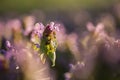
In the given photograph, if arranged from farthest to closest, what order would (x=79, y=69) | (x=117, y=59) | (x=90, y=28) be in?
(x=90, y=28) < (x=79, y=69) < (x=117, y=59)

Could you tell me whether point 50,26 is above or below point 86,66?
above

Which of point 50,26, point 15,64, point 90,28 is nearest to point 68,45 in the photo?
point 90,28

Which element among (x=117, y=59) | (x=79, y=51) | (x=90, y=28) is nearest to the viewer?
(x=117, y=59)

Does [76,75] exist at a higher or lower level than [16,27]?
lower

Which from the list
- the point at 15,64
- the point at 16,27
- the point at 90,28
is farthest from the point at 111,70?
the point at 16,27

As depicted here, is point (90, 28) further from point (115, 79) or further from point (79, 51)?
point (115, 79)

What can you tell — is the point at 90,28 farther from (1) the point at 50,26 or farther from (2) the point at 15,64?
A: (2) the point at 15,64

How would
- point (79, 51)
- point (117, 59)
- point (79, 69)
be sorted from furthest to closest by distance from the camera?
1. point (79, 51)
2. point (79, 69)
3. point (117, 59)

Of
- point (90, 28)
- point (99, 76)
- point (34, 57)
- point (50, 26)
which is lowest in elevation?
point (99, 76)

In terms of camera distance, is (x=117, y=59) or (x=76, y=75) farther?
(x=76, y=75)
